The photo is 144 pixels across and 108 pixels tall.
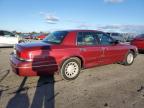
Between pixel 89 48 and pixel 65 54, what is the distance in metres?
1.03

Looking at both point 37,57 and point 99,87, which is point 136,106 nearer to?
point 99,87

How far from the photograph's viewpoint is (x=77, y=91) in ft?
16.9

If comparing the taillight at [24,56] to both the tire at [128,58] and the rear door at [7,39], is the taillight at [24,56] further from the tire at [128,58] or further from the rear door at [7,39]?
the rear door at [7,39]

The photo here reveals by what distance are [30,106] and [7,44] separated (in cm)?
1469

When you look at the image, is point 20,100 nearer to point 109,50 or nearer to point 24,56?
point 24,56

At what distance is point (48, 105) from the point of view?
166 inches

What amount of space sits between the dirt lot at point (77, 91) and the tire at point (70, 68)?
0.19m

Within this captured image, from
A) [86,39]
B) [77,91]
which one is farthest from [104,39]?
[77,91]

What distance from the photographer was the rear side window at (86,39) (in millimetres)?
6473

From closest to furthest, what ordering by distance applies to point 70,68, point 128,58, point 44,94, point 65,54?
point 44,94 < point 65,54 < point 70,68 < point 128,58

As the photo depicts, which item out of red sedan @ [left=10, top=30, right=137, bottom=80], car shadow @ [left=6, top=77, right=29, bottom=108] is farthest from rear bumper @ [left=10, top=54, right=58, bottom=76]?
car shadow @ [left=6, top=77, right=29, bottom=108]

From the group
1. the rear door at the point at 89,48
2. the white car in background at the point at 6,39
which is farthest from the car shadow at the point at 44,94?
the white car in background at the point at 6,39

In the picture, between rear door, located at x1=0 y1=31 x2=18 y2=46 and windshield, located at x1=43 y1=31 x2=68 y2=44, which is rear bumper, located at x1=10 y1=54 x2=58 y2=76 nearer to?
windshield, located at x1=43 y1=31 x2=68 y2=44

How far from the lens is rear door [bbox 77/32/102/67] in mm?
6457
